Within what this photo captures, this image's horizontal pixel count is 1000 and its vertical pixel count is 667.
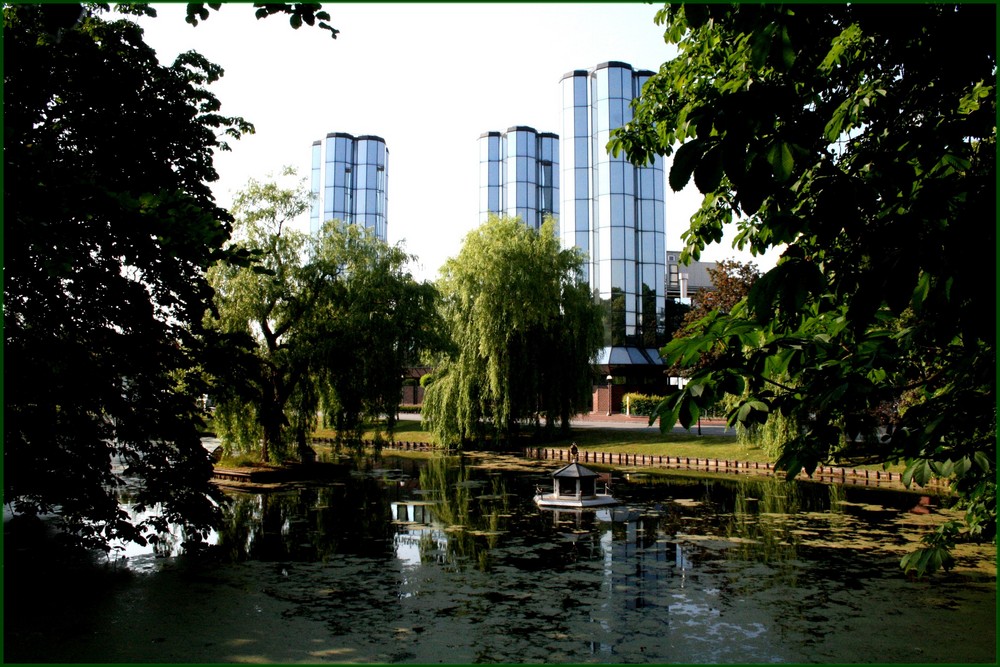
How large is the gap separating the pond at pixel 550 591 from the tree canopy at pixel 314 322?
5.10m

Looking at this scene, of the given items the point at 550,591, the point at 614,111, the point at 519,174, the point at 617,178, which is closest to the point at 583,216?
the point at 617,178

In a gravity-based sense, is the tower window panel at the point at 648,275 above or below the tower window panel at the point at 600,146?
below

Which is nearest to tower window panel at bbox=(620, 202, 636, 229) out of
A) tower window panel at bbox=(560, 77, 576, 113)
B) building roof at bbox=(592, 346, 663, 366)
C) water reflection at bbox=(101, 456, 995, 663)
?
building roof at bbox=(592, 346, 663, 366)

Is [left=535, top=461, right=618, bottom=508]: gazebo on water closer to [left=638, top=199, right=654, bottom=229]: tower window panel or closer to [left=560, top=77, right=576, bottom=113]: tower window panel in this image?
[left=638, top=199, right=654, bottom=229]: tower window panel

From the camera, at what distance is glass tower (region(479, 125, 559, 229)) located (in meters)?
53.3

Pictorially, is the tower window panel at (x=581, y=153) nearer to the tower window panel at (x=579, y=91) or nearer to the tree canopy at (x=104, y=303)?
the tower window panel at (x=579, y=91)

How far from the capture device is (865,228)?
2502 millimetres

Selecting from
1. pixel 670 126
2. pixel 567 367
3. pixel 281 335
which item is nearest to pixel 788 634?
pixel 670 126

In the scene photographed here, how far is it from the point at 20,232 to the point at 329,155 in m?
60.8

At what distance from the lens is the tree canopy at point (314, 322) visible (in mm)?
19984

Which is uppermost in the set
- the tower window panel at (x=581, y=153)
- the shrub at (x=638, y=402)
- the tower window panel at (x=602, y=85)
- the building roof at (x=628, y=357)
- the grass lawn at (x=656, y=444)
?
the tower window panel at (x=602, y=85)

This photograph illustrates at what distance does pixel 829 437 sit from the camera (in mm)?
2596

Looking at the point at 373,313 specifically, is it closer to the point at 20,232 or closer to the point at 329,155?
the point at 20,232

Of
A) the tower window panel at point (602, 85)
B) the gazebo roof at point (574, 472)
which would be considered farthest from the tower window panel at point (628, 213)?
the gazebo roof at point (574, 472)
